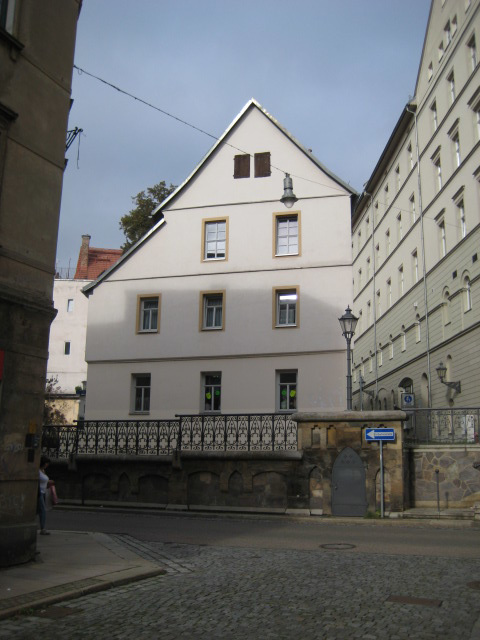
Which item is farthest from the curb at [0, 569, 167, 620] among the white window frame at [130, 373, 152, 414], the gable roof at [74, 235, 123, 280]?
the gable roof at [74, 235, 123, 280]

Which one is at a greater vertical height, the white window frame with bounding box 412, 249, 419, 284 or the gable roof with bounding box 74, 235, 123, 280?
the gable roof with bounding box 74, 235, 123, 280

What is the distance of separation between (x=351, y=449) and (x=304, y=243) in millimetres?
10419

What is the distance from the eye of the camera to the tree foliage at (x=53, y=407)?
48.8m

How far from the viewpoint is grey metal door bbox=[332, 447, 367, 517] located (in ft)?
61.4

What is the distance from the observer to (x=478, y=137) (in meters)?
29.7

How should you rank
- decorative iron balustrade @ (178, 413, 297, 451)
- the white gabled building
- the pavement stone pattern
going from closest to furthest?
the pavement stone pattern → decorative iron balustrade @ (178, 413, 297, 451) → the white gabled building

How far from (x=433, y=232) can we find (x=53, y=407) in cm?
3027

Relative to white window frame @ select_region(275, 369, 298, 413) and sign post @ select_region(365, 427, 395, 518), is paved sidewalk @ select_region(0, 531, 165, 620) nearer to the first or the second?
sign post @ select_region(365, 427, 395, 518)

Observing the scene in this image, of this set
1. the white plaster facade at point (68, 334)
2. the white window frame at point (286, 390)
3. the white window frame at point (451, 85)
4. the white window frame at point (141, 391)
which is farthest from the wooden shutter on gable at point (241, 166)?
the white plaster facade at point (68, 334)

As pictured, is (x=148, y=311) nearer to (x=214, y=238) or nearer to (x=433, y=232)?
Result: (x=214, y=238)

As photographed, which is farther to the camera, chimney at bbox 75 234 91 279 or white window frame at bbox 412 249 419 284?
chimney at bbox 75 234 91 279

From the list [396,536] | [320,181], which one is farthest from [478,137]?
[396,536]

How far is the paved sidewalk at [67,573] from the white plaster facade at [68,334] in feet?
163

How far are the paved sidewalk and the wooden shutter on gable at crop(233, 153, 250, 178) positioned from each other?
1908cm
